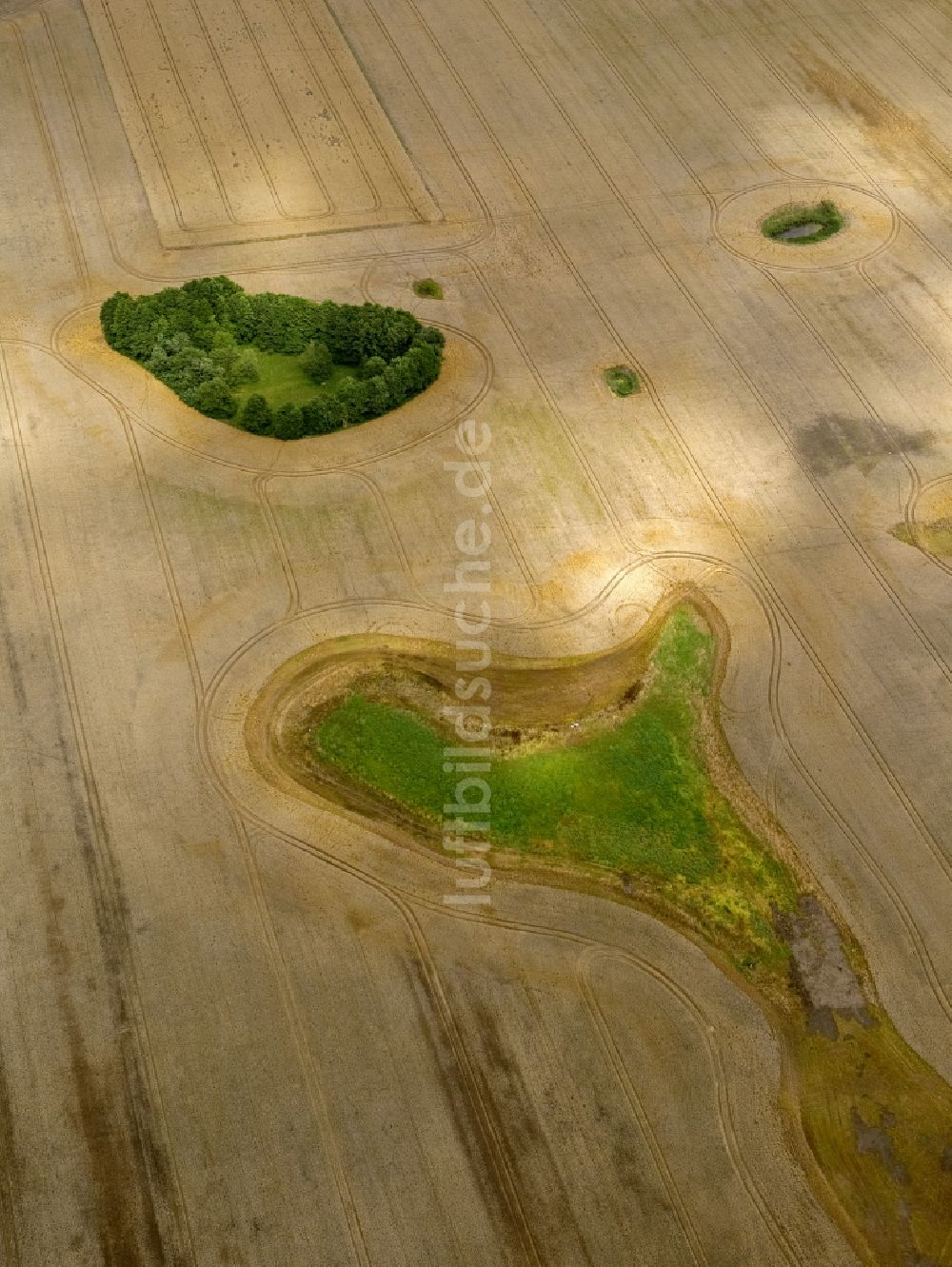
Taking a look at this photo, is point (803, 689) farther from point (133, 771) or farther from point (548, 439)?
point (133, 771)

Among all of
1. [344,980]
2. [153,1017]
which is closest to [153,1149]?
[153,1017]

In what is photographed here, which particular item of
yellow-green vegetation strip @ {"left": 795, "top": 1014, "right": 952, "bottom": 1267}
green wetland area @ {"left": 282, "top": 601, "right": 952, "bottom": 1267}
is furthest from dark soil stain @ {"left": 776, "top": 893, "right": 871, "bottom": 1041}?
yellow-green vegetation strip @ {"left": 795, "top": 1014, "right": 952, "bottom": 1267}

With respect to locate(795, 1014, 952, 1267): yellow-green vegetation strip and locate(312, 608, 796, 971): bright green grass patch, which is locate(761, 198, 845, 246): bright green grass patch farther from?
locate(795, 1014, 952, 1267): yellow-green vegetation strip

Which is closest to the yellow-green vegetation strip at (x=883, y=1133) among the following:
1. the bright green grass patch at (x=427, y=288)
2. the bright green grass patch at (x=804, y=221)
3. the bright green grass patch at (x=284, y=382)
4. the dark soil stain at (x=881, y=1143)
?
the dark soil stain at (x=881, y=1143)

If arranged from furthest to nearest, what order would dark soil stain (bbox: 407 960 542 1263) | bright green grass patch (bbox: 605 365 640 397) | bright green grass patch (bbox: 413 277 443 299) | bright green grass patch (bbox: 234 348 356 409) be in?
bright green grass patch (bbox: 413 277 443 299) → bright green grass patch (bbox: 605 365 640 397) → bright green grass patch (bbox: 234 348 356 409) → dark soil stain (bbox: 407 960 542 1263)

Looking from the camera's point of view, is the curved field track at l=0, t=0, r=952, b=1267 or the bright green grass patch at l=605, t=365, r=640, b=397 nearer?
the curved field track at l=0, t=0, r=952, b=1267

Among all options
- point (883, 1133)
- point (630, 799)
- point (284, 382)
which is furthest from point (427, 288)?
point (883, 1133)

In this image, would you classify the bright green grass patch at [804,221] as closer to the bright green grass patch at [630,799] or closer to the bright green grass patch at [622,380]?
the bright green grass patch at [622,380]
